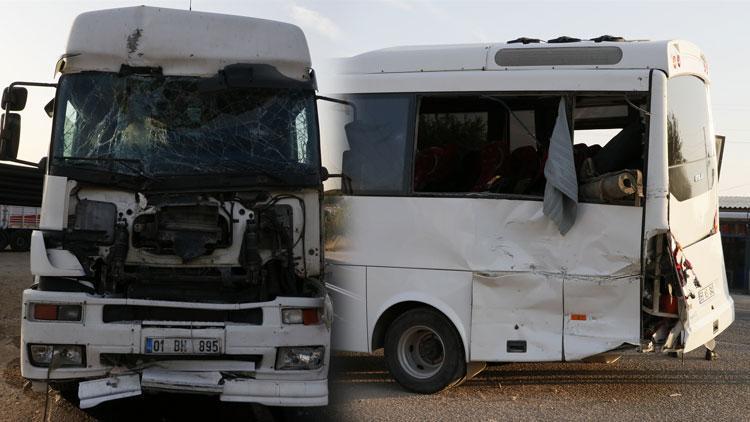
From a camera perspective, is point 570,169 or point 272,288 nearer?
point 272,288

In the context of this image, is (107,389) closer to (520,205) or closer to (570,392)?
(520,205)

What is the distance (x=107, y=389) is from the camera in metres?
5.63

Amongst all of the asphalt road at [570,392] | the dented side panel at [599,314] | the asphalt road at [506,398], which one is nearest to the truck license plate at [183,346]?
the asphalt road at [506,398]

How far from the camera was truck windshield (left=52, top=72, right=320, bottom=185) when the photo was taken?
6129 millimetres

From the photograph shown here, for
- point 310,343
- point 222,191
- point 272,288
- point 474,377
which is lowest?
point 474,377

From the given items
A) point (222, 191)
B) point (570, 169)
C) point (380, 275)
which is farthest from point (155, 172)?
point (570, 169)

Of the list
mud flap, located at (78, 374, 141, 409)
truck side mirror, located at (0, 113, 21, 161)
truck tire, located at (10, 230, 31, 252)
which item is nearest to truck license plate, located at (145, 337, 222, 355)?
mud flap, located at (78, 374, 141, 409)

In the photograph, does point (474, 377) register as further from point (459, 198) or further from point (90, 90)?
point (90, 90)

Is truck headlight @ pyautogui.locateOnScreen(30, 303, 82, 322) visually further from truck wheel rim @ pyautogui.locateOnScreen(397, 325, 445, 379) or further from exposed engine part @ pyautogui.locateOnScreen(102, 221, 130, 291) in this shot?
truck wheel rim @ pyautogui.locateOnScreen(397, 325, 445, 379)

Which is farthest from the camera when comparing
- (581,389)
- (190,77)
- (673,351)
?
(581,389)

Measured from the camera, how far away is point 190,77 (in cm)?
646

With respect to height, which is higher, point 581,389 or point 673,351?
point 673,351

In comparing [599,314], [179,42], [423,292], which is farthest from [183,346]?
[599,314]

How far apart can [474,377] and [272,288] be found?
10.7 feet
